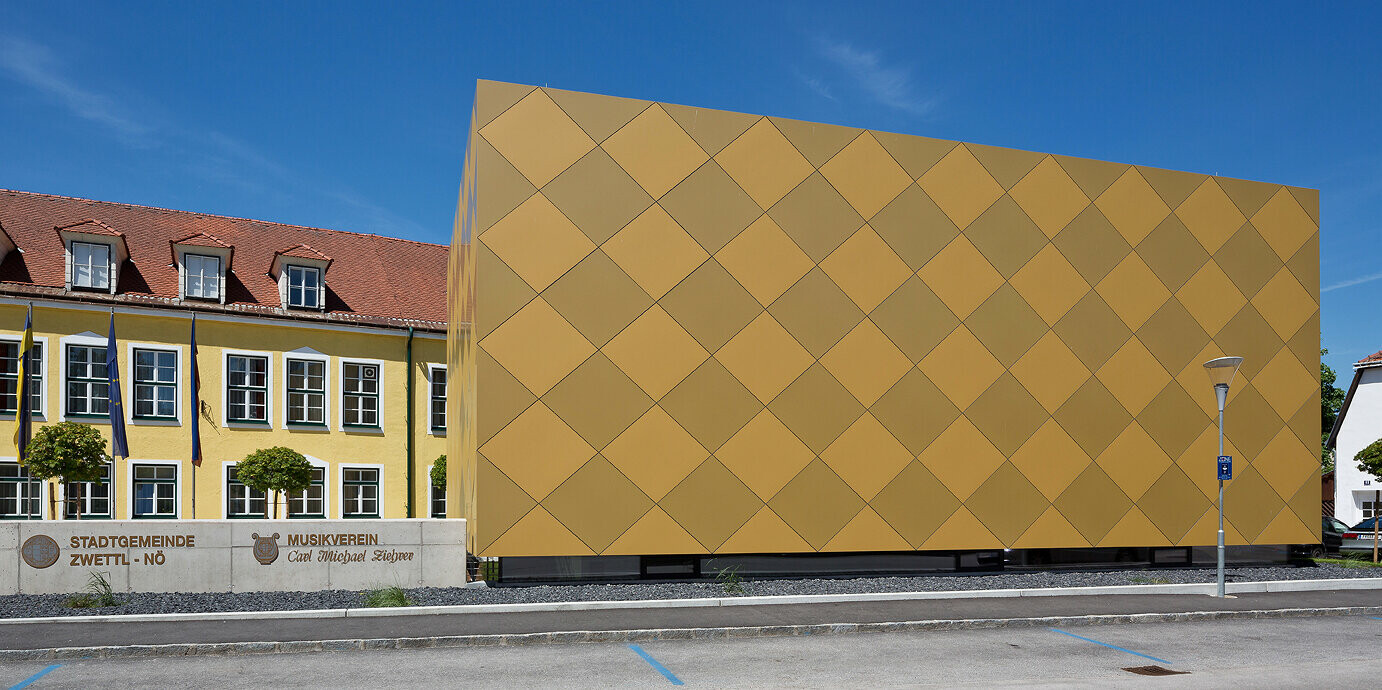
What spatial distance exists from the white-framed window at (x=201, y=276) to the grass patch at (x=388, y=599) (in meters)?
18.2

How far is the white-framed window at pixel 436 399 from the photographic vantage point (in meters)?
30.8

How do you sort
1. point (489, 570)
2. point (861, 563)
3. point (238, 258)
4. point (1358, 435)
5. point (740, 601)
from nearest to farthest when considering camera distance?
point (740, 601) → point (489, 570) → point (861, 563) → point (238, 258) → point (1358, 435)

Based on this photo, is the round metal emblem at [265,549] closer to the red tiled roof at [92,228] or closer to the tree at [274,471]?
the tree at [274,471]

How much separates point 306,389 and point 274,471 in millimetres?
3846

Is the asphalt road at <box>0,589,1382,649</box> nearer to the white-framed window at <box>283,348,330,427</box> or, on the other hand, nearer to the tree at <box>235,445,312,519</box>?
the tree at <box>235,445,312,519</box>

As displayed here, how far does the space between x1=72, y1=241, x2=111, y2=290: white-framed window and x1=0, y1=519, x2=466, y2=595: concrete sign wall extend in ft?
50.3

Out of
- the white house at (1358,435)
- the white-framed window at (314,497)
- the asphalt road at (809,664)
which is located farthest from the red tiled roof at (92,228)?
the white house at (1358,435)

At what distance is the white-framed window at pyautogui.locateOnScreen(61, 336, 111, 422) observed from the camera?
26297mm

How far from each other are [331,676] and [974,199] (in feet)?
46.5

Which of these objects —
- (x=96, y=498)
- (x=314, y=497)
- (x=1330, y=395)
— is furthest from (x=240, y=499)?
(x=1330, y=395)

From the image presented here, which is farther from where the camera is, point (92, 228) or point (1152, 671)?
point (92, 228)

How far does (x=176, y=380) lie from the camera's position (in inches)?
1085

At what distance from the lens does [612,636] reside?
11938 millimetres

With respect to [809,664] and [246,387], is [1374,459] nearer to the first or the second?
[809,664]
